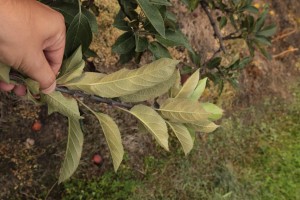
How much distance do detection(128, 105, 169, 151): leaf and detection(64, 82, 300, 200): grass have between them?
1573mm

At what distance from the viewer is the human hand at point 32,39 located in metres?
0.74

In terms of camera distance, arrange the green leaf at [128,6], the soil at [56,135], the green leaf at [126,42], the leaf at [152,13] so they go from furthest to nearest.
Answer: the soil at [56,135], the green leaf at [126,42], the green leaf at [128,6], the leaf at [152,13]

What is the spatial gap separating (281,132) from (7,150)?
2.20 m

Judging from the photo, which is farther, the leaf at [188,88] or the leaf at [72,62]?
the leaf at [188,88]

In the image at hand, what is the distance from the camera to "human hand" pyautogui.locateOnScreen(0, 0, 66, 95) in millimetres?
737

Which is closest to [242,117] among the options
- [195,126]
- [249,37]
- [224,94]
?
[224,94]

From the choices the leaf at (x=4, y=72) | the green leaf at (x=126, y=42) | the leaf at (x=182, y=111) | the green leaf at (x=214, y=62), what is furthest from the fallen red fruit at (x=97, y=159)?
the leaf at (x=4, y=72)

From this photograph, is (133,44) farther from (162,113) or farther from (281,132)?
(281,132)

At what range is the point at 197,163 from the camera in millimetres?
2881

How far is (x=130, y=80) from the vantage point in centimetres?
90

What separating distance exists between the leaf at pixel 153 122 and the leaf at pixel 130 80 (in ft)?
0.22

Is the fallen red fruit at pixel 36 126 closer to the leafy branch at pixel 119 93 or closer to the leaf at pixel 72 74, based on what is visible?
the leafy branch at pixel 119 93

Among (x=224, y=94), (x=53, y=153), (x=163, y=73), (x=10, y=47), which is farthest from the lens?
(x=224, y=94)

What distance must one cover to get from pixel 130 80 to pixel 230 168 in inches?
86.4
